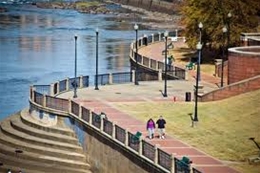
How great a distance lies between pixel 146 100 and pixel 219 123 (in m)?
7.37

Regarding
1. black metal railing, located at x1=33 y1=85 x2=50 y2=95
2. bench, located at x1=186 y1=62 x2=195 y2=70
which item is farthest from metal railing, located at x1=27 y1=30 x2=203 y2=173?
bench, located at x1=186 y1=62 x2=195 y2=70

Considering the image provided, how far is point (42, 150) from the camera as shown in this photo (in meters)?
38.1

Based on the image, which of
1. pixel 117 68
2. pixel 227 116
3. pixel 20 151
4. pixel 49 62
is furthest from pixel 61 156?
pixel 49 62

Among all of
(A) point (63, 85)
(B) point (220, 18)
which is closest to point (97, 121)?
(A) point (63, 85)

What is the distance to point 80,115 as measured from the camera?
39062 mm

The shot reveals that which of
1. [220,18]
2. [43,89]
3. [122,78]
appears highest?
[220,18]

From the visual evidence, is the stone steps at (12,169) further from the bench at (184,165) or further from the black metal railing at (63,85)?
the black metal railing at (63,85)

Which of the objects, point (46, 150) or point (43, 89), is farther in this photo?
point (43, 89)

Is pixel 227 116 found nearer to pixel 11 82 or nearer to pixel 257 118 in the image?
pixel 257 118

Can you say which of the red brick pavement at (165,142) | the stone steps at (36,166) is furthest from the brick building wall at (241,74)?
the stone steps at (36,166)

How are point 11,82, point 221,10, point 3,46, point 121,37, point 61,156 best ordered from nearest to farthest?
point 61,156, point 221,10, point 11,82, point 3,46, point 121,37

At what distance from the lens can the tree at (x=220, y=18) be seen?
62.0 m

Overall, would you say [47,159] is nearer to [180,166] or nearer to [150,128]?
[150,128]

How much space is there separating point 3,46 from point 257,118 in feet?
215
